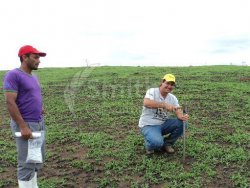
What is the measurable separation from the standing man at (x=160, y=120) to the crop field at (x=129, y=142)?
293 millimetres

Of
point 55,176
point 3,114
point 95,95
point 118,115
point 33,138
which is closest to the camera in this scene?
point 33,138

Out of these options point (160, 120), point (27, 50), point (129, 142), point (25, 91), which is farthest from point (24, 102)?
point (129, 142)

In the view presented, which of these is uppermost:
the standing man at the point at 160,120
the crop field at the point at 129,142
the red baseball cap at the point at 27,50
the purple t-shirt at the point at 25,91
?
the red baseball cap at the point at 27,50

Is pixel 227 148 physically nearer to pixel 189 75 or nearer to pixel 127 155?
pixel 127 155

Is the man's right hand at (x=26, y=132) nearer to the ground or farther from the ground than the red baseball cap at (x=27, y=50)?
nearer to the ground

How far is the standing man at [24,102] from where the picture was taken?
5.40 m

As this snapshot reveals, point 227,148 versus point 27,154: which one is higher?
point 27,154

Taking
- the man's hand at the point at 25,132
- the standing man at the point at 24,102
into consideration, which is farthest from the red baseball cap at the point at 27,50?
the man's hand at the point at 25,132

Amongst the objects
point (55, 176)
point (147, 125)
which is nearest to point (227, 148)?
point (147, 125)

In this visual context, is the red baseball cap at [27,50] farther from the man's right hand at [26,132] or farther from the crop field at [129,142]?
the crop field at [129,142]

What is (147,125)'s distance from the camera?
823 cm

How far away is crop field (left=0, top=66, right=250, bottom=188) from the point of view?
721 centimetres

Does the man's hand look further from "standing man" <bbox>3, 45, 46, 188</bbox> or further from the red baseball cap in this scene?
the red baseball cap

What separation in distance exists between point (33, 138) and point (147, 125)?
313 centimetres
